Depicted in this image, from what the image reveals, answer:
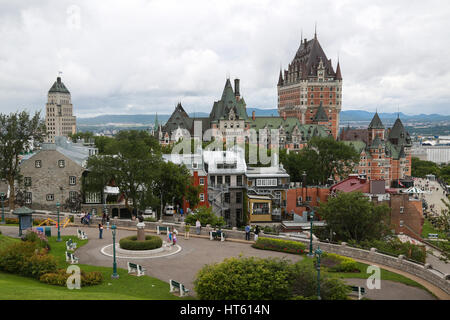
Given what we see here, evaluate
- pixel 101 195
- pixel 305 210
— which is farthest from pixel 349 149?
pixel 101 195

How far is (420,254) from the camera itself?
31172 millimetres

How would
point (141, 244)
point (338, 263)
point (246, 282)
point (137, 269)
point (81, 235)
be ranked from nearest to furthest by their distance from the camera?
point (246, 282) → point (137, 269) → point (338, 263) → point (141, 244) → point (81, 235)

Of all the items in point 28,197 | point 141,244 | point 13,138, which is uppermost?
point 13,138

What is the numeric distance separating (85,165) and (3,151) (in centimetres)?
824

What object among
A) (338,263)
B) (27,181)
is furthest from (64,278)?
(27,181)

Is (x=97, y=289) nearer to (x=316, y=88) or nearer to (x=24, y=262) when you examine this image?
(x=24, y=262)

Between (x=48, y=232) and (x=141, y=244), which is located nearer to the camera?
(x=141, y=244)

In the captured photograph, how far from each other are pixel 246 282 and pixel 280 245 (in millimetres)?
11860

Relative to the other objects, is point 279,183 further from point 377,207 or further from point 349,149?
point 349,149

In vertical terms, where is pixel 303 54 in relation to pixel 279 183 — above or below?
above

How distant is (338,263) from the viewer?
88.0 feet

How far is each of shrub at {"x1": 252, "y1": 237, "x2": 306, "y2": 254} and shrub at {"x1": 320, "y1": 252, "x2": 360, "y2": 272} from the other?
192 centimetres

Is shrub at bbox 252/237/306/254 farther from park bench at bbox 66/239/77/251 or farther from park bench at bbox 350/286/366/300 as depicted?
park bench at bbox 66/239/77/251
